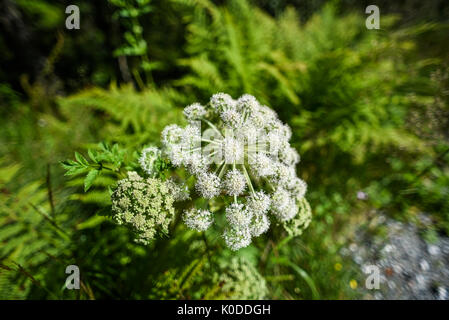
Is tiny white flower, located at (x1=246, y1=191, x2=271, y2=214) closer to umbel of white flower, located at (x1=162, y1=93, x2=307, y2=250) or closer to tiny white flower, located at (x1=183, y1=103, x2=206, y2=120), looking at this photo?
umbel of white flower, located at (x1=162, y1=93, x2=307, y2=250)

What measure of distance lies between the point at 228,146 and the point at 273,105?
9.25ft

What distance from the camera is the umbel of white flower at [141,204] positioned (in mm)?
1647

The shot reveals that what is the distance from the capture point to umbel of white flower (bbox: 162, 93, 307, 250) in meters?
1.82

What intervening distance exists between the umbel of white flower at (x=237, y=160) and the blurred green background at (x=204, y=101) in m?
1.03

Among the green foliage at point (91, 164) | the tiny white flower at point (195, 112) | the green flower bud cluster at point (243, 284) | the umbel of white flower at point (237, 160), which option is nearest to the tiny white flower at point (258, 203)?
the umbel of white flower at point (237, 160)

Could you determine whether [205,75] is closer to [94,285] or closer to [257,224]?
[257,224]

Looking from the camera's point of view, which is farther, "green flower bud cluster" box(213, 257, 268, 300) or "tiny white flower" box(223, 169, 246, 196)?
"green flower bud cluster" box(213, 257, 268, 300)

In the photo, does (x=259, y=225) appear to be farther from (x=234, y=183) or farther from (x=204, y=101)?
(x=204, y=101)

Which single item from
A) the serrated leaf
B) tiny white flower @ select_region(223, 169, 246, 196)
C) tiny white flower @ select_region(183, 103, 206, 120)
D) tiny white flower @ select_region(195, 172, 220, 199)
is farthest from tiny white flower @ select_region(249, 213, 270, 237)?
the serrated leaf

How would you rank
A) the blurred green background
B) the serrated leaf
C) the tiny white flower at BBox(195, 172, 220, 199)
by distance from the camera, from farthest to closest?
the blurred green background → the tiny white flower at BBox(195, 172, 220, 199) → the serrated leaf

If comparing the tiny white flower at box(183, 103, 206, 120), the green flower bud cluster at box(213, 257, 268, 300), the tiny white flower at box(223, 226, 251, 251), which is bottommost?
the green flower bud cluster at box(213, 257, 268, 300)

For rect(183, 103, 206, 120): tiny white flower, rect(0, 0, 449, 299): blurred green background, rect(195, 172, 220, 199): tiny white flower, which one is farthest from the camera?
rect(0, 0, 449, 299): blurred green background

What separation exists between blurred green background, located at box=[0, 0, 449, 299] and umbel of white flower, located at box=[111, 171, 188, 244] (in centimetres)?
92
